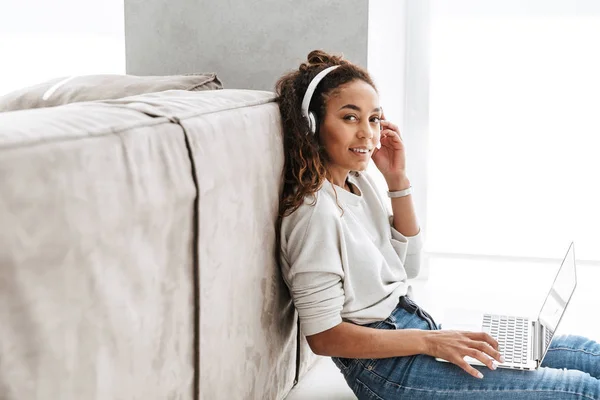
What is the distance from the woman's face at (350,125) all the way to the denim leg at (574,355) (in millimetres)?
564

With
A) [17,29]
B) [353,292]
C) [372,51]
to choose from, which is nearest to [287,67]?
[372,51]

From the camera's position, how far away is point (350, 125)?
1.59m

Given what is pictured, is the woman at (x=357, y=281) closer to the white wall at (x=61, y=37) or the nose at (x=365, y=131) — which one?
the nose at (x=365, y=131)

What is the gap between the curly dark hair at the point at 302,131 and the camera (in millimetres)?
1537

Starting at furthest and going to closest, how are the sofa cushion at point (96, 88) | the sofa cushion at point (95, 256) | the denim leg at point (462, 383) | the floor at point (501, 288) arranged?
the floor at point (501, 288), the sofa cushion at point (96, 88), the denim leg at point (462, 383), the sofa cushion at point (95, 256)

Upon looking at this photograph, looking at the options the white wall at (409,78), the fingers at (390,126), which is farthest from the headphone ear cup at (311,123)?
the white wall at (409,78)

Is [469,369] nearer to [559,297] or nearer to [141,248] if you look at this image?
[559,297]

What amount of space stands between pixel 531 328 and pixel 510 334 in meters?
0.07

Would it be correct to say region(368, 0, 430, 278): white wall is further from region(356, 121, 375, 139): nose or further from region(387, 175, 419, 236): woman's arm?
region(356, 121, 375, 139): nose

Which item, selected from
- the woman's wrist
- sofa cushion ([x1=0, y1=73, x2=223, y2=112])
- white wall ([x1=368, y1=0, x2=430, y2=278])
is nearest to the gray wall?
white wall ([x1=368, y1=0, x2=430, y2=278])

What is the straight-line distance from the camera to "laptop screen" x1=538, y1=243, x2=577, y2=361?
63.2 inches

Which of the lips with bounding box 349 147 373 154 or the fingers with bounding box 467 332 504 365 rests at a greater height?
the lips with bounding box 349 147 373 154

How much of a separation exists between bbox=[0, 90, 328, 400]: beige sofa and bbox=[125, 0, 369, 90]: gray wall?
68 centimetres

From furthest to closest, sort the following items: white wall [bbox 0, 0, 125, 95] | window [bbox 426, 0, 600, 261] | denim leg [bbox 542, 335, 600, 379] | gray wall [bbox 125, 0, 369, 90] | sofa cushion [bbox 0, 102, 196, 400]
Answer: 1. white wall [bbox 0, 0, 125, 95]
2. window [bbox 426, 0, 600, 261]
3. gray wall [bbox 125, 0, 369, 90]
4. denim leg [bbox 542, 335, 600, 379]
5. sofa cushion [bbox 0, 102, 196, 400]
